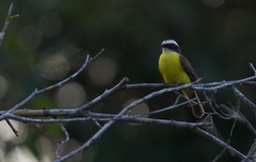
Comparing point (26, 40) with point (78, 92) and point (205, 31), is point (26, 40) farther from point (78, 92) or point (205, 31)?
point (205, 31)

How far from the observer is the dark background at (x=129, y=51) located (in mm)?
11148

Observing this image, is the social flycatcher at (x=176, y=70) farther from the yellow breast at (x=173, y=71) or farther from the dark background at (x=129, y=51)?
the dark background at (x=129, y=51)

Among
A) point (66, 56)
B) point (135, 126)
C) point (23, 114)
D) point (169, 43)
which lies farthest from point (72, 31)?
point (23, 114)

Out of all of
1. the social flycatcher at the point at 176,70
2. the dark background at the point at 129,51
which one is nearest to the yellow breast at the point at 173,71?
the social flycatcher at the point at 176,70

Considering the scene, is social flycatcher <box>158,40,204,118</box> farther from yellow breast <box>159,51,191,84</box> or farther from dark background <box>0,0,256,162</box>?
dark background <box>0,0,256,162</box>

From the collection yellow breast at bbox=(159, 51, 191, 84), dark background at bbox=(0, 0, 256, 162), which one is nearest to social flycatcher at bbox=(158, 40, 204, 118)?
yellow breast at bbox=(159, 51, 191, 84)

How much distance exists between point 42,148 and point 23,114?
4.79 meters

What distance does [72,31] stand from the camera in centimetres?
1179

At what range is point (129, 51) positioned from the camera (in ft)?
38.2

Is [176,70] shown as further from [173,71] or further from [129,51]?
[129,51]

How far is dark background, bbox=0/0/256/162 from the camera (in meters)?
11.1

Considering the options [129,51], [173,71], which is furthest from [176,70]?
[129,51]

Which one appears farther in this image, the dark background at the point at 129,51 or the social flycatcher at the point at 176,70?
the dark background at the point at 129,51

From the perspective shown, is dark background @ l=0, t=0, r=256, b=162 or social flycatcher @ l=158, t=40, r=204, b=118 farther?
dark background @ l=0, t=0, r=256, b=162
